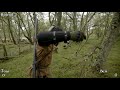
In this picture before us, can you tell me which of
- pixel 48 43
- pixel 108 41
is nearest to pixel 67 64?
pixel 48 43

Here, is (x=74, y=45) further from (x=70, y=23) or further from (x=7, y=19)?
(x=7, y=19)

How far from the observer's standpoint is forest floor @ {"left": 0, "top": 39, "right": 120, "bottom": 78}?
7.40 ft

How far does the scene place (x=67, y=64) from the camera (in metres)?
2.41

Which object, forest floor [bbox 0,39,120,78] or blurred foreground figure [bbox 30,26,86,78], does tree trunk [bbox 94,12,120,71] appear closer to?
forest floor [bbox 0,39,120,78]

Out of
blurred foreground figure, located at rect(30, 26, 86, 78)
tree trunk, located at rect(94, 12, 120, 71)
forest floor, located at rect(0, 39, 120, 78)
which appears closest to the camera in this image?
blurred foreground figure, located at rect(30, 26, 86, 78)

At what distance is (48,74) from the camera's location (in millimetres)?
2305

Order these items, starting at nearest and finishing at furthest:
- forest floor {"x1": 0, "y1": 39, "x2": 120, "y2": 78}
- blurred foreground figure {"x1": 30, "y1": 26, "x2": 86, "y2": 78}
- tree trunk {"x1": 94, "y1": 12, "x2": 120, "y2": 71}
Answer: blurred foreground figure {"x1": 30, "y1": 26, "x2": 86, "y2": 78}
forest floor {"x1": 0, "y1": 39, "x2": 120, "y2": 78}
tree trunk {"x1": 94, "y1": 12, "x2": 120, "y2": 71}

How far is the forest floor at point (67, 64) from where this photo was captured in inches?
88.8

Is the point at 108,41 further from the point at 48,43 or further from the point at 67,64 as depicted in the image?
the point at 48,43

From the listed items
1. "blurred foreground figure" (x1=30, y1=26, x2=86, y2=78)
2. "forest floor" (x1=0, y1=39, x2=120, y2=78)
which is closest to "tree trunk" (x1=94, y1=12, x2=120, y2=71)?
"forest floor" (x1=0, y1=39, x2=120, y2=78)
